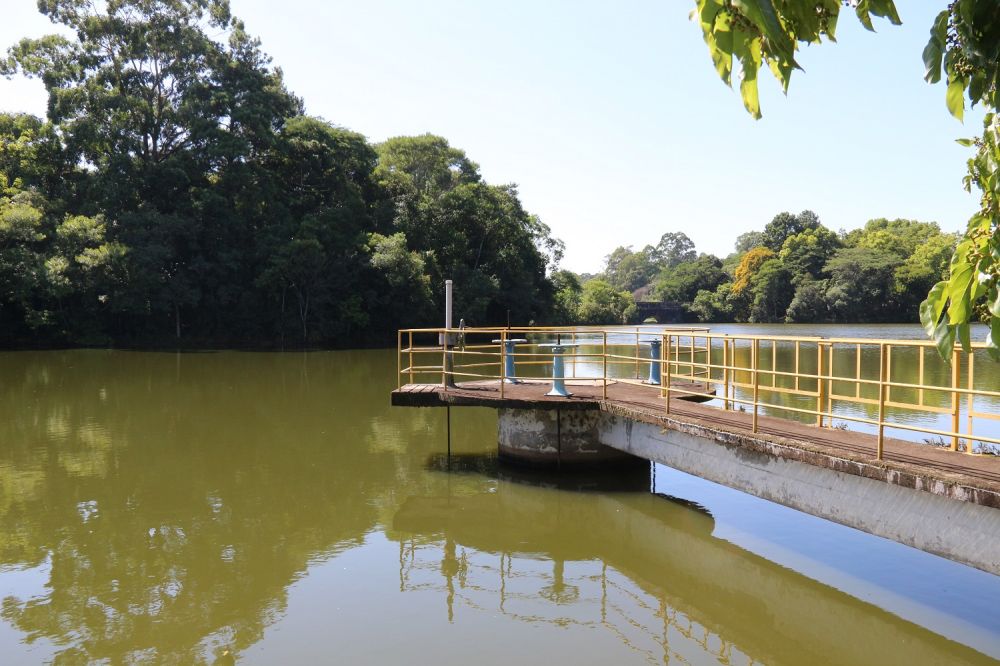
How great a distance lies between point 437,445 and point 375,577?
7.07 metres

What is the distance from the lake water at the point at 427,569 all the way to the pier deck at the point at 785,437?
1.34 m

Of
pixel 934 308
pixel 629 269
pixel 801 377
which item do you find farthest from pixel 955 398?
pixel 629 269

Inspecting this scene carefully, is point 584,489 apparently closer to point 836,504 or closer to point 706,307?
point 836,504

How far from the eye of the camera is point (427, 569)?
812 centimetres

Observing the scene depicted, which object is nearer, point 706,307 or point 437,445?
point 437,445

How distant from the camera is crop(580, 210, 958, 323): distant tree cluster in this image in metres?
81.6

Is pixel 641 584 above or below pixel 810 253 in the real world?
below

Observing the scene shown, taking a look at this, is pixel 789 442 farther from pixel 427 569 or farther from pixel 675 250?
pixel 675 250

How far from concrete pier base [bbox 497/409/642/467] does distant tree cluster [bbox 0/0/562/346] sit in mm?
34526

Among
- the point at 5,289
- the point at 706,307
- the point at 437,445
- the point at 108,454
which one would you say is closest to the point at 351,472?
the point at 437,445

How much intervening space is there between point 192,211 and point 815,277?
74863 millimetres

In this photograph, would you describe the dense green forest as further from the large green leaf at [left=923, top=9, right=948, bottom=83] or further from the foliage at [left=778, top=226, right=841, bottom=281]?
the foliage at [left=778, top=226, right=841, bottom=281]

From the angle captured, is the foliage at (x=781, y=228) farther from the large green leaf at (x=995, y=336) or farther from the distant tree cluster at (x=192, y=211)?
the large green leaf at (x=995, y=336)

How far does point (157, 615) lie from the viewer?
6.83 metres
